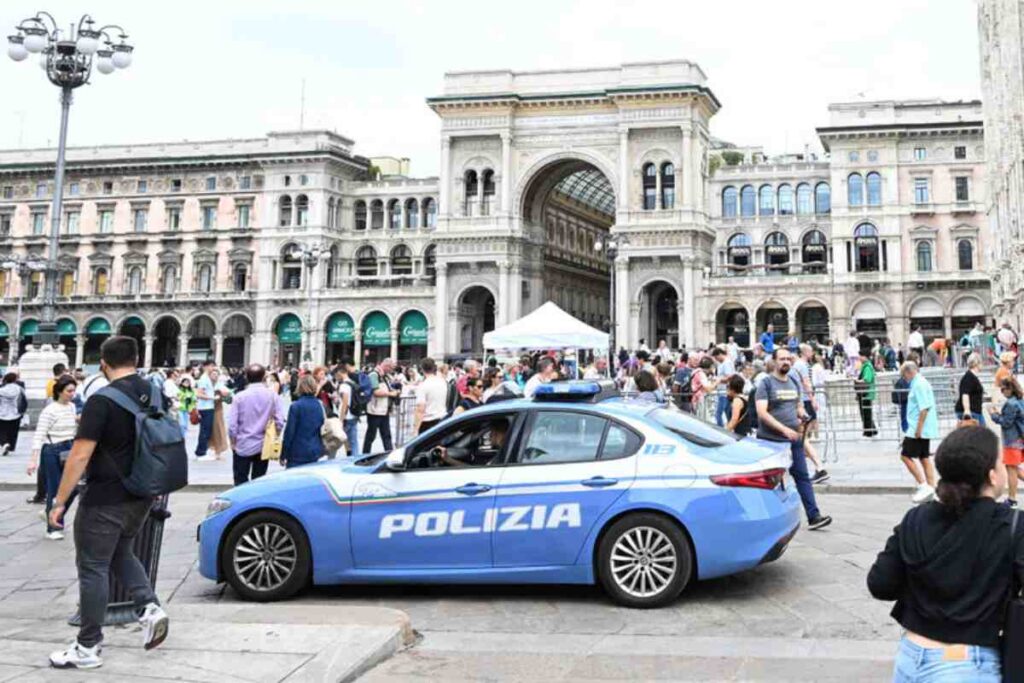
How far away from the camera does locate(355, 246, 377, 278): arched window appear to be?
71.1 m

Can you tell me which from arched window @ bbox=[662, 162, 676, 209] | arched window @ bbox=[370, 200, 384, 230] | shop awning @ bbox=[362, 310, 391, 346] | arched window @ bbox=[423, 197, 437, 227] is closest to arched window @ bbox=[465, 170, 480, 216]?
arched window @ bbox=[423, 197, 437, 227]

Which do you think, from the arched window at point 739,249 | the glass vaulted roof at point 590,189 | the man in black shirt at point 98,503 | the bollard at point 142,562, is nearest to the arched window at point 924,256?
the arched window at point 739,249

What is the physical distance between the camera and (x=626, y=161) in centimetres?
5916

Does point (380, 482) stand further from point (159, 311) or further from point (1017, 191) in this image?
point (159, 311)

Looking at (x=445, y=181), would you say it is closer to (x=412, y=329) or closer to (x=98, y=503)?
(x=412, y=329)

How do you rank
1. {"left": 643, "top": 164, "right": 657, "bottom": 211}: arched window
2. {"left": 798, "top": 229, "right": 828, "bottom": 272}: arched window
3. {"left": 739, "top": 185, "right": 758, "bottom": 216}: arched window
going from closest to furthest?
{"left": 643, "top": 164, "right": 657, "bottom": 211}: arched window → {"left": 798, "top": 229, "right": 828, "bottom": 272}: arched window → {"left": 739, "top": 185, "right": 758, "bottom": 216}: arched window

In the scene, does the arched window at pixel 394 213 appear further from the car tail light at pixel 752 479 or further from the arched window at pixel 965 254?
the car tail light at pixel 752 479

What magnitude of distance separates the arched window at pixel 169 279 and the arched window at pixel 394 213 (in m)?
17.7

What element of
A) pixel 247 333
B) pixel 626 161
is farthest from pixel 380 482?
pixel 247 333

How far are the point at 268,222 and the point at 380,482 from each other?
214 ft

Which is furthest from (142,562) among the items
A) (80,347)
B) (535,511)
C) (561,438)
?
(80,347)

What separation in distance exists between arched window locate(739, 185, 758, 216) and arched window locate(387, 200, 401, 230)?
88.9ft

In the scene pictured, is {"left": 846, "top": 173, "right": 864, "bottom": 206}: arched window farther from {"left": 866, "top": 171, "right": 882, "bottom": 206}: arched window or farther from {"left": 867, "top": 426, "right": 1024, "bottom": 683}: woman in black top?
→ {"left": 867, "top": 426, "right": 1024, "bottom": 683}: woman in black top

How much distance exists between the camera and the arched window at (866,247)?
60.2m
